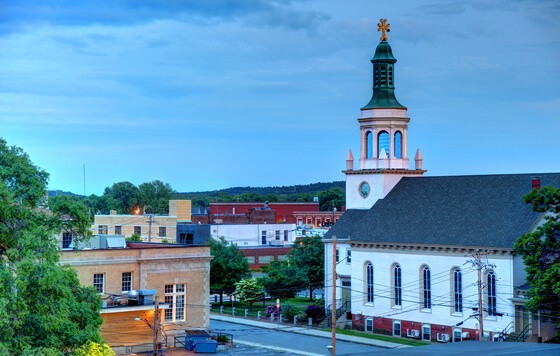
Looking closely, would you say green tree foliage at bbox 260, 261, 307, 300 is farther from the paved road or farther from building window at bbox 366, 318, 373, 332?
building window at bbox 366, 318, 373, 332

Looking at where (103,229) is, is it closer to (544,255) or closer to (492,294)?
(492,294)

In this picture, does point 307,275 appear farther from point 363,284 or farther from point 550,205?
point 550,205

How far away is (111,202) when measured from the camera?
18975 cm

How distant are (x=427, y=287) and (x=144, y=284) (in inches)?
819

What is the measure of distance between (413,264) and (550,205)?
42.0ft

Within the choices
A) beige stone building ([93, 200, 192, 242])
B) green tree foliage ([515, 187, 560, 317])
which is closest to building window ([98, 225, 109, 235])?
beige stone building ([93, 200, 192, 242])

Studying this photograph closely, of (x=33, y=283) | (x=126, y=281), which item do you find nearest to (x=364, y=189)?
(x=126, y=281)

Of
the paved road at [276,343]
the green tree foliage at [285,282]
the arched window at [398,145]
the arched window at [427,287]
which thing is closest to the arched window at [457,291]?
the arched window at [427,287]

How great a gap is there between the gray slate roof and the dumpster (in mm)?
17722

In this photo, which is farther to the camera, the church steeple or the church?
the church steeple

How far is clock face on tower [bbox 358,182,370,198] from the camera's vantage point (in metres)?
74.2

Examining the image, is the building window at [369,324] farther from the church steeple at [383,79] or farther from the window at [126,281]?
the window at [126,281]

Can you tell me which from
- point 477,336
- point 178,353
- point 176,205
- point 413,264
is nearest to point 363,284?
point 413,264

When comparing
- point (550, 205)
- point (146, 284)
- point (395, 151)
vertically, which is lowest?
point (146, 284)
